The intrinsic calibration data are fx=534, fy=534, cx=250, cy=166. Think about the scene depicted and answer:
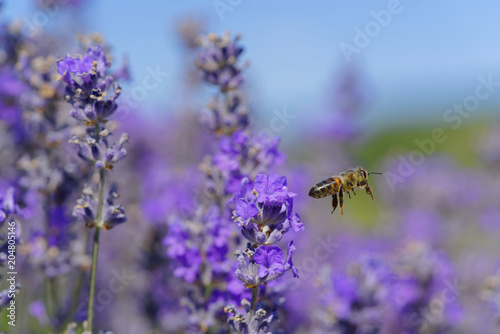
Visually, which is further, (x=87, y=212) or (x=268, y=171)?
(x=268, y=171)

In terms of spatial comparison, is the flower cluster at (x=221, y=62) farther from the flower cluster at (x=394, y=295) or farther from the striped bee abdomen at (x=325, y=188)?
the flower cluster at (x=394, y=295)

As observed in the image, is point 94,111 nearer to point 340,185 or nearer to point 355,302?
point 340,185

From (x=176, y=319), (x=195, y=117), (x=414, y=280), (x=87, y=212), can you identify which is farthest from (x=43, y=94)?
(x=195, y=117)

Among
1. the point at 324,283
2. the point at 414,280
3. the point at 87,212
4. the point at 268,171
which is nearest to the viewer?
the point at 87,212

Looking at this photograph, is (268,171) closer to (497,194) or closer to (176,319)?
(176,319)

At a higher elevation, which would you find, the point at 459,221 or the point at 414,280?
the point at 459,221

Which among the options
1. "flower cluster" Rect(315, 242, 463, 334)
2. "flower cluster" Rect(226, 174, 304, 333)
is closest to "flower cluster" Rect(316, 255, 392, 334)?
"flower cluster" Rect(315, 242, 463, 334)

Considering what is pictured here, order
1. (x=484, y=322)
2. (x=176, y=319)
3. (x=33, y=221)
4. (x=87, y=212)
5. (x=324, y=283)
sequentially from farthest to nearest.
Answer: (x=484, y=322), (x=33, y=221), (x=176, y=319), (x=324, y=283), (x=87, y=212)

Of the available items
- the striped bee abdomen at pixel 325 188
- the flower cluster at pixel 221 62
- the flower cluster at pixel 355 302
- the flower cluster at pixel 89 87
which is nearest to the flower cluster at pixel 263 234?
the striped bee abdomen at pixel 325 188

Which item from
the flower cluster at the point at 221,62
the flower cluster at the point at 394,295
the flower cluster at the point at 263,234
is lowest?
the flower cluster at the point at 263,234
